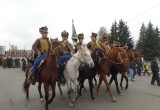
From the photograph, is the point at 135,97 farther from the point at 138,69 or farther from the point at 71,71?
the point at 138,69

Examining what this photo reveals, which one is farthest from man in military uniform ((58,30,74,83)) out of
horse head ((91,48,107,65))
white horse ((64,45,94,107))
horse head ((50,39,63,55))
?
horse head ((50,39,63,55))

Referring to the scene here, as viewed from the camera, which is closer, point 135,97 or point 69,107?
point 69,107

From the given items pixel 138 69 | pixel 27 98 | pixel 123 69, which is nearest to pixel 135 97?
pixel 123 69

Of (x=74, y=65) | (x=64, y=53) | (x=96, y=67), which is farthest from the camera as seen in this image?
(x=96, y=67)

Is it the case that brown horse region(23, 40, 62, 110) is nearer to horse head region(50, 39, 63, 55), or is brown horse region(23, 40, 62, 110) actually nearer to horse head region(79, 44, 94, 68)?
horse head region(50, 39, 63, 55)

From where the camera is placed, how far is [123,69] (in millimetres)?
11953

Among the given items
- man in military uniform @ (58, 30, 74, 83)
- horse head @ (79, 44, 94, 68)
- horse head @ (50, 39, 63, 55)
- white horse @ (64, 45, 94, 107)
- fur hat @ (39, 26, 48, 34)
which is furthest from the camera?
man in military uniform @ (58, 30, 74, 83)

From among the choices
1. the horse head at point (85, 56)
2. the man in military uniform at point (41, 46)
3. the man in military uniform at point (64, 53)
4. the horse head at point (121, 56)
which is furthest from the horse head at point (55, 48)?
the horse head at point (121, 56)

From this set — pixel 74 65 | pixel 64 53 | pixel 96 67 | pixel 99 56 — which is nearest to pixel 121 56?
pixel 96 67

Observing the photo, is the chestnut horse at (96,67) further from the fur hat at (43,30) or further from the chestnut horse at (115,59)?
the fur hat at (43,30)

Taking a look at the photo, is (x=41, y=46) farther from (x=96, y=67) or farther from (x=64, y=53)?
(x=96, y=67)

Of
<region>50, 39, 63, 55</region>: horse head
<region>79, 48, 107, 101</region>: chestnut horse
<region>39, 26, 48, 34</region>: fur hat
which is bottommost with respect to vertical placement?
<region>79, 48, 107, 101</region>: chestnut horse

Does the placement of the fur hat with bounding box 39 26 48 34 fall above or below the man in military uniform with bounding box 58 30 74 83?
above

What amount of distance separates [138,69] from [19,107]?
1572 centimetres
